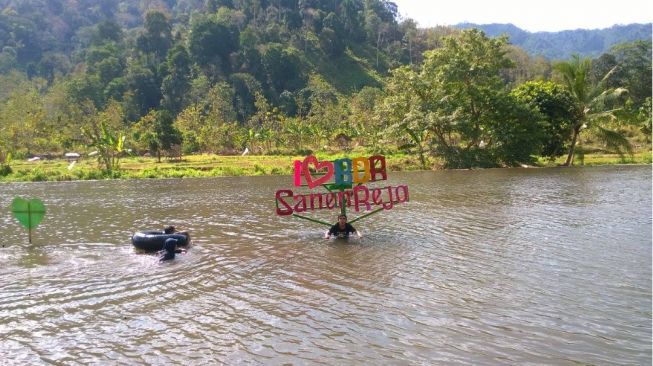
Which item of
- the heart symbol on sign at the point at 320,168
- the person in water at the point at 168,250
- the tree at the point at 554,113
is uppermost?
the tree at the point at 554,113

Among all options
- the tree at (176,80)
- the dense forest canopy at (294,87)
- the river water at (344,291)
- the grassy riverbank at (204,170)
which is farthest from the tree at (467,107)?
the tree at (176,80)

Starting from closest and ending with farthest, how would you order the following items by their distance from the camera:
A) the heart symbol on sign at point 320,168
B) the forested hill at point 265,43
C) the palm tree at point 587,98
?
the heart symbol on sign at point 320,168, the palm tree at point 587,98, the forested hill at point 265,43

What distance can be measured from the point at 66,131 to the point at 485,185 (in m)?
61.1

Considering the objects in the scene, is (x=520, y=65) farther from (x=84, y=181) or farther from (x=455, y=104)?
(x=84, y=181)

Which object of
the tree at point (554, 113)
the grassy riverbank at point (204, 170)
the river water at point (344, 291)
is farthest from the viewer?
the tree at point (554, 113)

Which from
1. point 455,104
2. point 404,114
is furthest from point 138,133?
point 455,104

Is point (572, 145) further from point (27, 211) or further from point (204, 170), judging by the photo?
point (27, 211)

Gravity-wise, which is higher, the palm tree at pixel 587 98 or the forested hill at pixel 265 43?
the forested hill at pixel 265 43

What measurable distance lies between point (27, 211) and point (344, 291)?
42.3 ft

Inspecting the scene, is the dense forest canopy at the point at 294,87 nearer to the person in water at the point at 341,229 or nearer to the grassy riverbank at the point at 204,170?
the grassy riverbank at the point at 204,170

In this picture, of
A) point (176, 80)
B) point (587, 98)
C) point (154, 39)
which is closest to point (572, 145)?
point (587, 98)

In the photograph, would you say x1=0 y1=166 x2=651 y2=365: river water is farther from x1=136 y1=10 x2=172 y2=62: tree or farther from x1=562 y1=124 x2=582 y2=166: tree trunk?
x1=136 y1=10 x2=172 y2=62: tree

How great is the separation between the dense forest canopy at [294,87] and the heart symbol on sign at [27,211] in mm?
29191

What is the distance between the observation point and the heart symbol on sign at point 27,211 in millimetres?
18750
